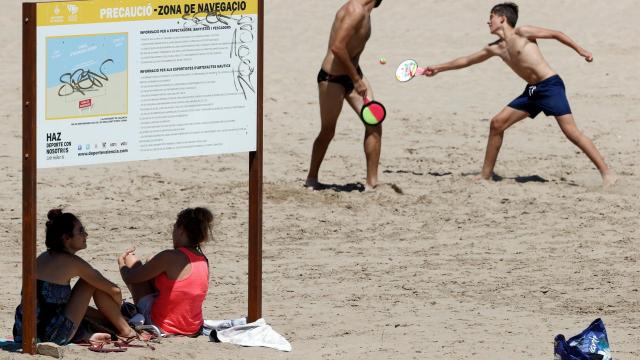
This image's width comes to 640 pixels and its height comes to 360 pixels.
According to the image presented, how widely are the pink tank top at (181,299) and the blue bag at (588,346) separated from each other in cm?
187

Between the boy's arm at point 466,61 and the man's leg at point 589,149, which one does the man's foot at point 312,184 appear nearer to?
the boy's arm at point 466,61

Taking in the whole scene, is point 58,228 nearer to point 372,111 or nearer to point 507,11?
point 372,111

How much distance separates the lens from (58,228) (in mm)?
7289

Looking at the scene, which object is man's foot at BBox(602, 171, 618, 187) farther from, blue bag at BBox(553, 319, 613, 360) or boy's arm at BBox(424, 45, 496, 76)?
blue bag at BBox(553, 319, 613, 360)

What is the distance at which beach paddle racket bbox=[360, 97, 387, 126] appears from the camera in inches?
454

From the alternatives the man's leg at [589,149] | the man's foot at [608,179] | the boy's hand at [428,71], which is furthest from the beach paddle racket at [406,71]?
the man's foot at [608,179]

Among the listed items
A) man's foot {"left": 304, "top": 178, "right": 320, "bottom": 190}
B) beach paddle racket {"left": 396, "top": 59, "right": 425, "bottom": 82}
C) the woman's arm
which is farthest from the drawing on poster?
beach paddle racket {"left": 396, "top": 59, "right": 425, "bottom": 82}

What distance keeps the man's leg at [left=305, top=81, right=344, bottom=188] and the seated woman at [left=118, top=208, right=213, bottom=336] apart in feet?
13.6

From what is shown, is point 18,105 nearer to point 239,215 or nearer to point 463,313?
point 239,215

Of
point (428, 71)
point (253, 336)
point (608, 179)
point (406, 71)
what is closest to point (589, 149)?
point (608, 179)

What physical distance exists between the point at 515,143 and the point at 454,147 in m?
0.67

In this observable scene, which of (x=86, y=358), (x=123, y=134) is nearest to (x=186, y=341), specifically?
(x=86, y=358)

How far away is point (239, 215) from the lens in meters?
11.1

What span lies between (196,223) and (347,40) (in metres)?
4.08
